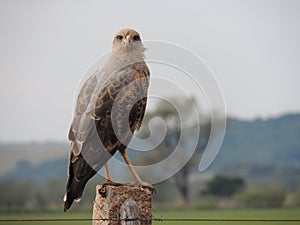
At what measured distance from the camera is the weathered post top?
7680mm

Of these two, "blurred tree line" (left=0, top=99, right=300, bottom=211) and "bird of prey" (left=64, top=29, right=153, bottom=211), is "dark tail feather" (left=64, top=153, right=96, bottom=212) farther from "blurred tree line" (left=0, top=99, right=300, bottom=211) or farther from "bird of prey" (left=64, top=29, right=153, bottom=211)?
"blurred tree line" (left=0, top=99, right=300, bottom=211)

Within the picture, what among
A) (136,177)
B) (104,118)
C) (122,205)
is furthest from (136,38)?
(122,205)

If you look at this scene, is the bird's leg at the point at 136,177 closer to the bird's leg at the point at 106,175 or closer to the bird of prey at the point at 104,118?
the bird of prey at the point at 104,118

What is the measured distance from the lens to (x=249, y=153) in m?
121

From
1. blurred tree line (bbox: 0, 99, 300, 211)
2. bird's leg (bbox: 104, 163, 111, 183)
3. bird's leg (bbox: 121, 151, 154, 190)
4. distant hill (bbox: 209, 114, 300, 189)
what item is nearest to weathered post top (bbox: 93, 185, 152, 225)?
bird's leg (bbox: 121, 151, 154, 190)

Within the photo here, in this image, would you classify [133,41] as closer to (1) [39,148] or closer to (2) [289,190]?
(2) [289,190]

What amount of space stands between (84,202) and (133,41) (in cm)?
3475

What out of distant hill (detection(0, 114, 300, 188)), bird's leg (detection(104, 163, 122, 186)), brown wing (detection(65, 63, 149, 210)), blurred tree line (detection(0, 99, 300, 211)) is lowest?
bird's leg (detection(104, 163, 122, 186))

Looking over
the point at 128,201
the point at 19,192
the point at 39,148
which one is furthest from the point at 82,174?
the point at 39,148

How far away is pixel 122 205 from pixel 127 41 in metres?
2.97

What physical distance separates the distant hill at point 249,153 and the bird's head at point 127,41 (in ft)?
259

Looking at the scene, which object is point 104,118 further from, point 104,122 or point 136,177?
point 136,177

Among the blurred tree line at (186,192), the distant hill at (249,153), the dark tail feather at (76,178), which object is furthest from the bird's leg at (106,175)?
the distant hill at (249,153)

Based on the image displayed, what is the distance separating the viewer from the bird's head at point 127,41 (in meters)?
10.0
